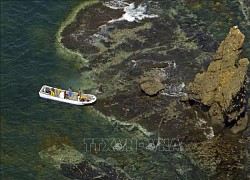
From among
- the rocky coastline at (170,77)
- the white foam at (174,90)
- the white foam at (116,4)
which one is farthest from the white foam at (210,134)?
→ the white foam at (116,4)

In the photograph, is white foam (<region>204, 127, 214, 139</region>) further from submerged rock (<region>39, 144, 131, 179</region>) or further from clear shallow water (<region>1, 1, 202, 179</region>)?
submerged rock (<region>39, 144, 131, 179</region>)

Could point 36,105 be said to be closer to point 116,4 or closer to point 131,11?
point 131,11

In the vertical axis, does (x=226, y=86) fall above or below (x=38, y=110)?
above

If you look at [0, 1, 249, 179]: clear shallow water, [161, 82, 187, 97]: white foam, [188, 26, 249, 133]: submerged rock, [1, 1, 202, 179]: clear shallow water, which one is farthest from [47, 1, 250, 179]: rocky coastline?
[1, 1, 202, 179]: clear shallow water

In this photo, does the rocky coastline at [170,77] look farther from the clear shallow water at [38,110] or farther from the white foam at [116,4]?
the clear shallow water at [38,110]

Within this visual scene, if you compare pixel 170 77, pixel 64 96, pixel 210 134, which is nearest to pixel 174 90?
pixel 170 77

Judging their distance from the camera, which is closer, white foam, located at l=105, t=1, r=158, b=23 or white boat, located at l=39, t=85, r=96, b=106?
white boat, located at l=39, t=85, r=96, b=106
